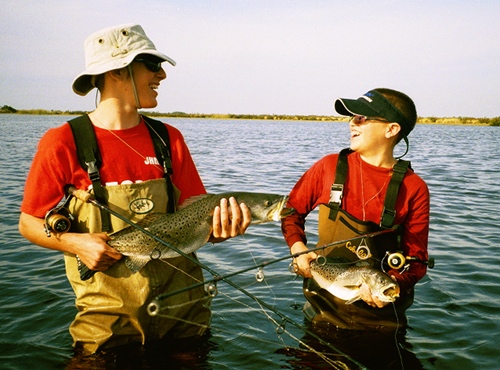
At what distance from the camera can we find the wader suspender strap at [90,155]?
3.39 m

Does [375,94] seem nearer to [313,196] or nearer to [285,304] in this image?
[313,196]

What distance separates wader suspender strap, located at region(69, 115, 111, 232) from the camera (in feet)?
11.1

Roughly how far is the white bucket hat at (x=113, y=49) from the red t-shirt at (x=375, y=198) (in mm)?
1870

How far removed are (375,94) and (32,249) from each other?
6266 mm

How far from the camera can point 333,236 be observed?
14.9 feet

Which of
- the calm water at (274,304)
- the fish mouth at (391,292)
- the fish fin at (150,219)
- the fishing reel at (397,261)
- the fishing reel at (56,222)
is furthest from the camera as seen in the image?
the calm water at (274,304)

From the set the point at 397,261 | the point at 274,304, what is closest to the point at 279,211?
the point at 397,261

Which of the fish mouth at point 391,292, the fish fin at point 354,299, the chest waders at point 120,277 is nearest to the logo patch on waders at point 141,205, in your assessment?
the chest waders at point 120,277

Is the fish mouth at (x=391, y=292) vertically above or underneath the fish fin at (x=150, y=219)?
underneath

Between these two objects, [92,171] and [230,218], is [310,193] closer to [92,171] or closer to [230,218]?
[230,218]

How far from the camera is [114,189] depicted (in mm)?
3488

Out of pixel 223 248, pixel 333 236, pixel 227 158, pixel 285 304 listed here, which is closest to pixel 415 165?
pixel 227 158

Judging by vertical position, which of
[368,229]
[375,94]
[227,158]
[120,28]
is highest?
[120,28]

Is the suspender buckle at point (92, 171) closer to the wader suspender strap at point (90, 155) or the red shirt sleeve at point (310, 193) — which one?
the wader suspender strap at point (90, 155)
